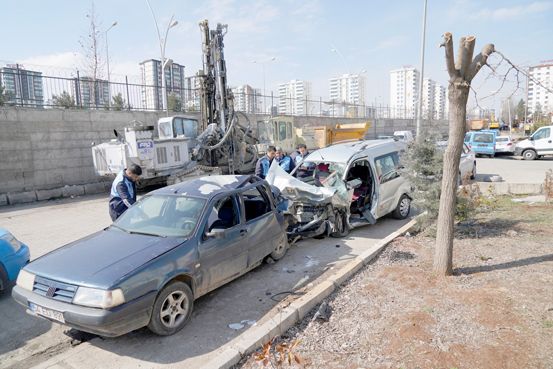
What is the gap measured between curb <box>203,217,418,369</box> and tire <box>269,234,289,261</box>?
113cm

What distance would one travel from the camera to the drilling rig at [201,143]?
12367 mm

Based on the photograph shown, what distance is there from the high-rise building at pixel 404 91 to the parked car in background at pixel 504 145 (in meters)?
19.5

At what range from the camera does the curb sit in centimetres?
347

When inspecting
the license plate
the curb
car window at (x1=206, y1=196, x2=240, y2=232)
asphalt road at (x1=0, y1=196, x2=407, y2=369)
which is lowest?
asphalt road at (x1=0, y1=196, x2=407, y2=369)

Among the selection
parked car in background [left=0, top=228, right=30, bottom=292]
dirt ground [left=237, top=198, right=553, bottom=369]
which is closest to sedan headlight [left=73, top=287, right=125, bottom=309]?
dirt ground [left=237, top=198, right=553, bottom=369]

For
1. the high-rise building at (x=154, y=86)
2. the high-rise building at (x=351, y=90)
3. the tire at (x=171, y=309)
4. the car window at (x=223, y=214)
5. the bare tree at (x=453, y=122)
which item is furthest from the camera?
the high-rise building at (x=351, y=90)

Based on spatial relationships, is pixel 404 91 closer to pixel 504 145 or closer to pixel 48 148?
pixel 504 145

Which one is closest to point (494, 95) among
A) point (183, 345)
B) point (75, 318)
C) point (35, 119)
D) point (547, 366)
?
point (547, 366)

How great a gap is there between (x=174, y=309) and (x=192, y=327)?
0.34m

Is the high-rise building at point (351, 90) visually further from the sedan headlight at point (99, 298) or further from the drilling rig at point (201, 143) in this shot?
the sedan headlight at point (99, 298)

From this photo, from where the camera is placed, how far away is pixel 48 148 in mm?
13547

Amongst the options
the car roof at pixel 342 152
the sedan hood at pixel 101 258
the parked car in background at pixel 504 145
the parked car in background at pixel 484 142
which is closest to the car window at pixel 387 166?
the car roof at pixel 342 152

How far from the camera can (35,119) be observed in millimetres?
13148

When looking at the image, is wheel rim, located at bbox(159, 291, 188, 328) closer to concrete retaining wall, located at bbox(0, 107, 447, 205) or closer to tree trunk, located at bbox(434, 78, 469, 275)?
tree trunk, located at bbox(434, 78, 469, 275)
